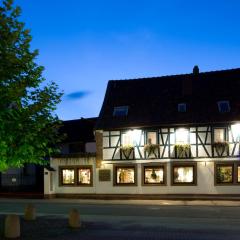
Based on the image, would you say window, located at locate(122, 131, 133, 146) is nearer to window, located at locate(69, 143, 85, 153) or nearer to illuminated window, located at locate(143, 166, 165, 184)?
illuminated window, located at locate(143, 166, 165, 184)

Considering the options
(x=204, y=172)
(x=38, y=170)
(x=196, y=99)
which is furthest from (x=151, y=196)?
(x=38, y=170)

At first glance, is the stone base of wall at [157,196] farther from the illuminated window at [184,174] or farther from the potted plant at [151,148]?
the potted plant at [151,148]

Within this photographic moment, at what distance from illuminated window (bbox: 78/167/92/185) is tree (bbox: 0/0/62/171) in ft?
65.8

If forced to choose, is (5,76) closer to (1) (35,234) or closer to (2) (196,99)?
(1) (35,234)

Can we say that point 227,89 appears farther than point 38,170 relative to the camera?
No

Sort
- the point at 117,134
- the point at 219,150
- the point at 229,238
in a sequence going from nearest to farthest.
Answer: the point at 229,238 < the point at 219,150 < the point at 117,134

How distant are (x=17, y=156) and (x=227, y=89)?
80.3 ft

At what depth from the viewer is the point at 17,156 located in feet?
54.6

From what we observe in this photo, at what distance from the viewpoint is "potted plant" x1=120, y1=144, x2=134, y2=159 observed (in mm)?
35969

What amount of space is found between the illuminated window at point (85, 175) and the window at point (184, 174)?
22.7 feet

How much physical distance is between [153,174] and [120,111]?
602cm

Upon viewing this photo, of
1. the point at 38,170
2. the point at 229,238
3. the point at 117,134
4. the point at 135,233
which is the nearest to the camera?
the point at 229,238

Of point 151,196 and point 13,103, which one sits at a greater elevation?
point 13,103

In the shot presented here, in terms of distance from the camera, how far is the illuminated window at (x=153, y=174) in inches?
1403
